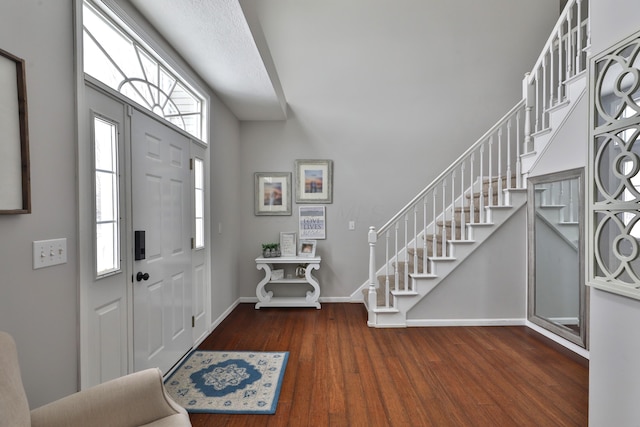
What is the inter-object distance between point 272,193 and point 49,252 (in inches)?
124

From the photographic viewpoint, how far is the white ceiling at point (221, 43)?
6.80ft

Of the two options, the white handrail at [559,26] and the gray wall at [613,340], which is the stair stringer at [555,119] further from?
the gray wall at [613,340]

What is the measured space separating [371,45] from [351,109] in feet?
3.08

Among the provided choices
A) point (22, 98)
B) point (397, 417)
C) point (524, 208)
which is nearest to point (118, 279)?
point (22, 98)

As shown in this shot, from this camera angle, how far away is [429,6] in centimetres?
443

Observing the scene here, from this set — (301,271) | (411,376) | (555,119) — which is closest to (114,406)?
(411,376)

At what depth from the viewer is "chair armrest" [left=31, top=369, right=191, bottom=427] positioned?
1.13m

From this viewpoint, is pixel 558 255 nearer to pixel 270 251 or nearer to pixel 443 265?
pixel 443 265

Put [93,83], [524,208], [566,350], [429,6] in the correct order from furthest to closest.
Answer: [429,6] < [524,208] < [566,350] < [93,83]

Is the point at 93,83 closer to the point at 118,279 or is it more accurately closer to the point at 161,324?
the point at 118,279

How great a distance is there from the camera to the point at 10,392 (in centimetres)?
99

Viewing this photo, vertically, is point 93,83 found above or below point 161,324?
above

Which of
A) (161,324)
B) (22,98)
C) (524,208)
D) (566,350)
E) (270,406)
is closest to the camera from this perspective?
(22,98)

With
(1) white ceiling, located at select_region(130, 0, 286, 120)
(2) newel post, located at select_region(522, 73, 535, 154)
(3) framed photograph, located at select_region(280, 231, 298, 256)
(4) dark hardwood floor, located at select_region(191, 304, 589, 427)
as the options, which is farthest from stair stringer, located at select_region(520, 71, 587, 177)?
(3) framed photograph, located at select_region(280, 231, 298, 256)
